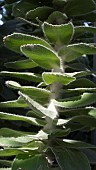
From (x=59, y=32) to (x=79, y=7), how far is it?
83mm

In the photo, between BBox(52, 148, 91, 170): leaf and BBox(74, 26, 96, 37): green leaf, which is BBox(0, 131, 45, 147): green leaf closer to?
BBox(52, 148, 91, 170): leaf

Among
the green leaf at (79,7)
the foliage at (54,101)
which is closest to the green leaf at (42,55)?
the foliage at (54,101)

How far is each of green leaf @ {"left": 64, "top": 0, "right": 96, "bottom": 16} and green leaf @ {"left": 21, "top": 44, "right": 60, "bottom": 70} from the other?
0.33 feet

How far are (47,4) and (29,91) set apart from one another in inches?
6.3

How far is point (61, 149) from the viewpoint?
0.46 meters

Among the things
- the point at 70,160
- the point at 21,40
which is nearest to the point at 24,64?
the point at 21,40

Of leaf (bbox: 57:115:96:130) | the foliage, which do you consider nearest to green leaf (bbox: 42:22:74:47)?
the foliage

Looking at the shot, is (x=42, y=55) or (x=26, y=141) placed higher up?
(x=42, y=55)

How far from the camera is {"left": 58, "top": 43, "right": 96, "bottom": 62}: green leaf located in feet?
1.49

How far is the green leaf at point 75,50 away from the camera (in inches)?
17.9

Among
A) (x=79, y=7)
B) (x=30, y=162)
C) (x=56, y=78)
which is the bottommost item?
(x=30, y=162)

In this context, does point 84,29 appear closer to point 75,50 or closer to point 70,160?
point 75,50

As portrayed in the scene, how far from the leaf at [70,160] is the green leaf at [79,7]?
0.67 ft

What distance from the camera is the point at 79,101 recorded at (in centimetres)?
45
